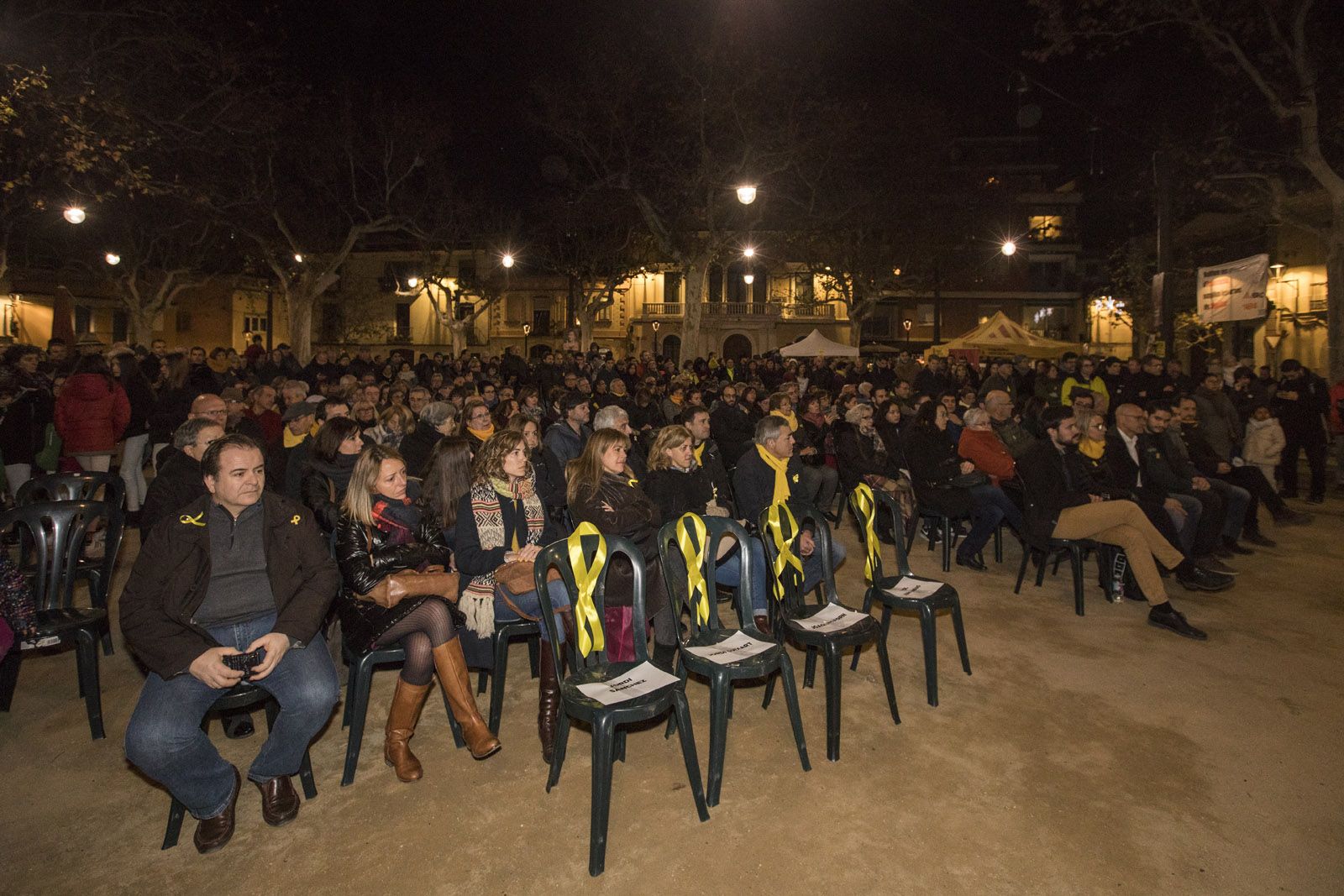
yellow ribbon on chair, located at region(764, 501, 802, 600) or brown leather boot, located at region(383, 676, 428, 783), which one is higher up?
yellow ribbon on chair, located at region(764, 501, 802, 600)

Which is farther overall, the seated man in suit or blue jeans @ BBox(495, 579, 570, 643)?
the seated man in suit

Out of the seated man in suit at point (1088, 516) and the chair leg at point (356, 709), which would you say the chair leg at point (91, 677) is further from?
the seated man in suit at point (1088, 516)

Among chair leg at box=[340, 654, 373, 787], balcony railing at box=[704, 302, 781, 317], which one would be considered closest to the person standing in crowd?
chair leg at box=[340, 654, 373, 787]

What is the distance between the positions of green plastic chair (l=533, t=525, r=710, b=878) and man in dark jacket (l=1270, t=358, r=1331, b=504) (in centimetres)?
992

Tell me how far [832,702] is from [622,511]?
136 centimetres

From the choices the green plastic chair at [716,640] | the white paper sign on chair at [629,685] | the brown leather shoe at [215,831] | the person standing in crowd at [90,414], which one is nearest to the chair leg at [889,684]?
the green plastic chair at [716,640]

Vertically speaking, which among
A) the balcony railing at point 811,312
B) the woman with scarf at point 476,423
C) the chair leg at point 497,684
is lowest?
the chair leg at point 497,684

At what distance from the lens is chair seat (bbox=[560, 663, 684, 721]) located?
2.75 m

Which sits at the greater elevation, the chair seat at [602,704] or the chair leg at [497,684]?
the chair seat at [602,704]

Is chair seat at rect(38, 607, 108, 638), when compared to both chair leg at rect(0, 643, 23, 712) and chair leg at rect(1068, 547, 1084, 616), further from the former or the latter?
chair leg at rect(1068, 547, 1084, 616)

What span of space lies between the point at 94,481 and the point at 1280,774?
654 centimetres

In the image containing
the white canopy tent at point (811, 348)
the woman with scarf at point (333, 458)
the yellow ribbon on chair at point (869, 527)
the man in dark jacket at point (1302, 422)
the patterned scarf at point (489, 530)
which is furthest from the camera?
the white canopy tent at point (811, 348)

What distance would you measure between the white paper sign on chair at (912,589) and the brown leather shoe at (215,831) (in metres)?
3.16

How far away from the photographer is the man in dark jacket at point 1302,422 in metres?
9.24
